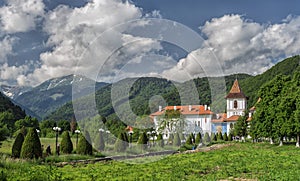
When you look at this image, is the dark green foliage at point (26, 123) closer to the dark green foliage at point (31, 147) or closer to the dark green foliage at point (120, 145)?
the dark green foliage at point (120, 145)

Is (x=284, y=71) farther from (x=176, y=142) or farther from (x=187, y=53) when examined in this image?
(x=187, y=53)

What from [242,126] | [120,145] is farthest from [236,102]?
[120,145]

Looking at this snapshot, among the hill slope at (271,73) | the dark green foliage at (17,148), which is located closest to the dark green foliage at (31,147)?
the dark green foliage at (17,148)

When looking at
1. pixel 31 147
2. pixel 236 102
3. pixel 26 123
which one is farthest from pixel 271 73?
pixel 31 147

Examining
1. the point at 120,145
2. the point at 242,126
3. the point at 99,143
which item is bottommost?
the point at 120,145

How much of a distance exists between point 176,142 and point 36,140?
81.0 ft

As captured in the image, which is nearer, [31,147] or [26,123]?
[31,147]

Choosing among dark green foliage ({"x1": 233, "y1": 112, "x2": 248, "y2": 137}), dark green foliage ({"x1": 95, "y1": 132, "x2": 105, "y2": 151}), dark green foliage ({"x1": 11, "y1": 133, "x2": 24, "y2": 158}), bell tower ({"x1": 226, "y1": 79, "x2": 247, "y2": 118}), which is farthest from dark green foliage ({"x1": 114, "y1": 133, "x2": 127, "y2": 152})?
bell tower ({"x1": 226, "y1": 79, "x2": 247, "y2": 118})

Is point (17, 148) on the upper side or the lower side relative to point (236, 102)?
lower

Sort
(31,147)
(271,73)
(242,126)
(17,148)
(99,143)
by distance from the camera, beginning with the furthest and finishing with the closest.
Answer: (271,73) → (242,126) → (99,143) → (17,148) → (31,147)

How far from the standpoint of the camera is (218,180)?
11.8 meters

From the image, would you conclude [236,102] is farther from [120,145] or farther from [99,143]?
[99,143]

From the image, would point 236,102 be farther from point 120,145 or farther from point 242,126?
point 120,145

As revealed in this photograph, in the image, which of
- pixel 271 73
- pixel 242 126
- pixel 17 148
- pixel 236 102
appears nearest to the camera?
pixel 17 148
